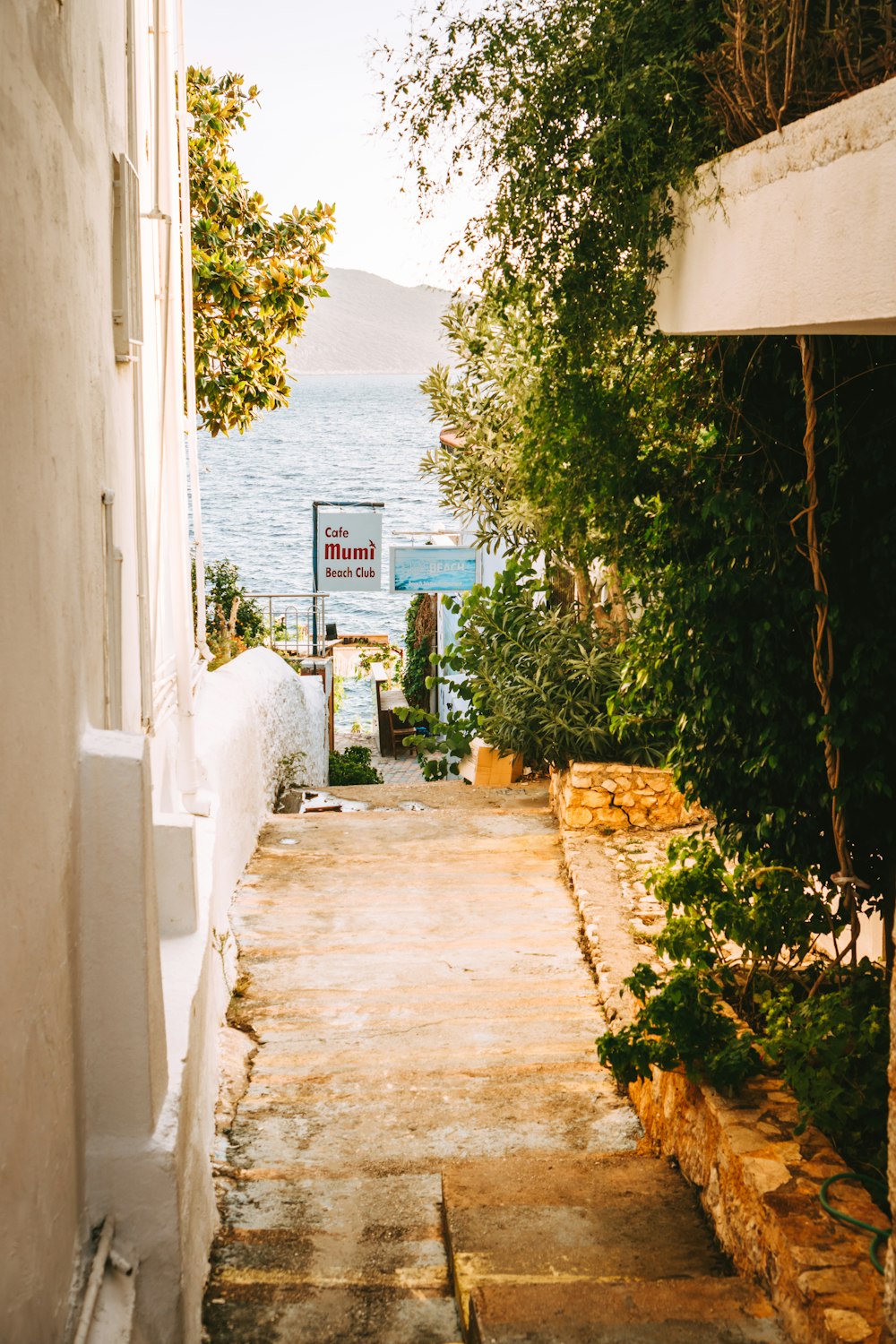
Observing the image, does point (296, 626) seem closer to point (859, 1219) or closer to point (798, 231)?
point (798, 231)

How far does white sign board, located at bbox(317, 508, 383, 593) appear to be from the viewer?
18.1 meters

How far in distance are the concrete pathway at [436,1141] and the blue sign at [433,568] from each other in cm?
806

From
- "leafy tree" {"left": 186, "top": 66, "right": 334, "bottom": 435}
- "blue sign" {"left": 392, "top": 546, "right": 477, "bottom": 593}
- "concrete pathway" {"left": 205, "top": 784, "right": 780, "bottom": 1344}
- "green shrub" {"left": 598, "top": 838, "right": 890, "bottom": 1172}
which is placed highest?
"leafy tree" {"left": 186, "top": 66, "right": 334, "bottom": 435}

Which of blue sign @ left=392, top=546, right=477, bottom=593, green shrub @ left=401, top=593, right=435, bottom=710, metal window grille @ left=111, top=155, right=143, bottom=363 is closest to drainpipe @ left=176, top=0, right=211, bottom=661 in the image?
metal window grille @ left=111, top=155, right=143, bottom=363

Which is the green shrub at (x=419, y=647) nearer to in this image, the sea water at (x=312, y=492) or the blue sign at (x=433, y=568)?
the blue sign at (x=433, y=568)

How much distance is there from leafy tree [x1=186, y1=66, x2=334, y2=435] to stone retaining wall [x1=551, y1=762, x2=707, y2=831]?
521cm

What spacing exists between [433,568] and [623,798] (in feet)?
26.7

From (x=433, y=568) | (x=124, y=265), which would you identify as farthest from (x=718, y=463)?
(x=433, y=568)

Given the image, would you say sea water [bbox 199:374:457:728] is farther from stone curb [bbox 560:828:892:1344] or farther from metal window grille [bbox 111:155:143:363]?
metal window grille [bbox 111:155:143:363]

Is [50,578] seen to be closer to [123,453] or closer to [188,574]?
[123,453]

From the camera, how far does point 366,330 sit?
6506 inches

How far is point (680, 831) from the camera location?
30.4 ft

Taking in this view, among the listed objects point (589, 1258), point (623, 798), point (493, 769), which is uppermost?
point (623, 798)

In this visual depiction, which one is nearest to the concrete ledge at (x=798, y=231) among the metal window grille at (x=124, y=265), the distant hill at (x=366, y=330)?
the metal window grille at (x=124, y=265)
